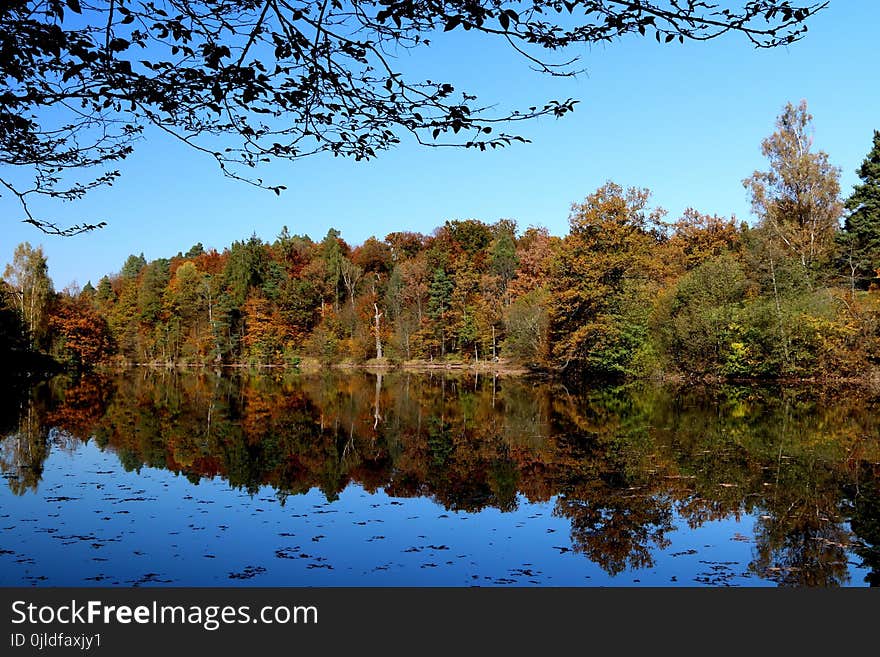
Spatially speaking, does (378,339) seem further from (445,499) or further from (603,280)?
(445,499)

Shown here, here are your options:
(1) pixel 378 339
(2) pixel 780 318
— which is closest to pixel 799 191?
(2) pixel 780 318

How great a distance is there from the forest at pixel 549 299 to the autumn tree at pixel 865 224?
12 cm

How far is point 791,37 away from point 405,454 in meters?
11.0

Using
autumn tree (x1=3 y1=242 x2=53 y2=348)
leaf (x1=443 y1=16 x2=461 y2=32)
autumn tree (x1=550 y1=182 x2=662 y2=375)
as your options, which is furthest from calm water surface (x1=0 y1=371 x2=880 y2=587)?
autumn tree (x1=3 y1=242 x2=53 y2=348)

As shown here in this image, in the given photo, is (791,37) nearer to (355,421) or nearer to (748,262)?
(355,421)

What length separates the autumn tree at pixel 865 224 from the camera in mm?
36338

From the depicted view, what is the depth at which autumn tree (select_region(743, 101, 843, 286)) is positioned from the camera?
39.6 m

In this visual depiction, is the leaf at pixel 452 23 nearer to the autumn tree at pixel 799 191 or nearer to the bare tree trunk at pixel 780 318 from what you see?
the bare tree trunk at pixel 780 318

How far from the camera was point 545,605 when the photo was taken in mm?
5727

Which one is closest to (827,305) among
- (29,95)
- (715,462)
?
(715,462)

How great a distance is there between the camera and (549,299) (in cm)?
3647

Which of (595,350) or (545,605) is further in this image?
(595,350)

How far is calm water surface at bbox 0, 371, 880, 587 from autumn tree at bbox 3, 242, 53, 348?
3087 cm

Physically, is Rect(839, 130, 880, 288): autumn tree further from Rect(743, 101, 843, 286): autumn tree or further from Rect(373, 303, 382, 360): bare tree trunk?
Rect(373, 303, 382, 360): bare tree trunk
